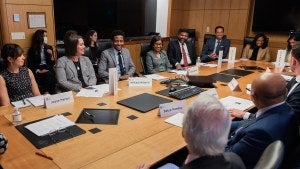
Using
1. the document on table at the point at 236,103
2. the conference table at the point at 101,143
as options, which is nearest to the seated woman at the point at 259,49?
the document on table at the point at 236,103

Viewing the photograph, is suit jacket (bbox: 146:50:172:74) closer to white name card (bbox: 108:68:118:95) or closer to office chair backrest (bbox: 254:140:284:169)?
white name card (bbox: 108:68:118:95)

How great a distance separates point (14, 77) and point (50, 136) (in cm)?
121

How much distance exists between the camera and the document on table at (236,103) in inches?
85.9

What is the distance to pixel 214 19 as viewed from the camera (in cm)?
630

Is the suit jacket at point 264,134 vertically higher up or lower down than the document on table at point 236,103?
higher up

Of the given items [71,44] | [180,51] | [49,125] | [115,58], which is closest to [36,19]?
[115,58]

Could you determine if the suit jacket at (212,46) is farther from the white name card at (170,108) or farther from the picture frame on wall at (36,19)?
the white name card at (170,108)

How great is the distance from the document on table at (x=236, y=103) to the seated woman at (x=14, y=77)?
188 centimetres

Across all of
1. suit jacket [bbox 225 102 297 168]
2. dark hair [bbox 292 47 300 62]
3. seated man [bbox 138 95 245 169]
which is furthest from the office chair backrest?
dark hair [bbox 292 47 300 62]

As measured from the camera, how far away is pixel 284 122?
1.38 meters

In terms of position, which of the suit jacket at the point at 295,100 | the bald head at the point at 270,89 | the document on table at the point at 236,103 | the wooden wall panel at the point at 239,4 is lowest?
the document on table at the point at 236,103

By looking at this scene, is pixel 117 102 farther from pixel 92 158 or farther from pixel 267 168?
pixel 267 168

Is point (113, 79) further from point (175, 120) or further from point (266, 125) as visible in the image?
point (266, 125)

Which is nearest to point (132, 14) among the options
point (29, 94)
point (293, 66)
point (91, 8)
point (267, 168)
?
point (91, 8)
